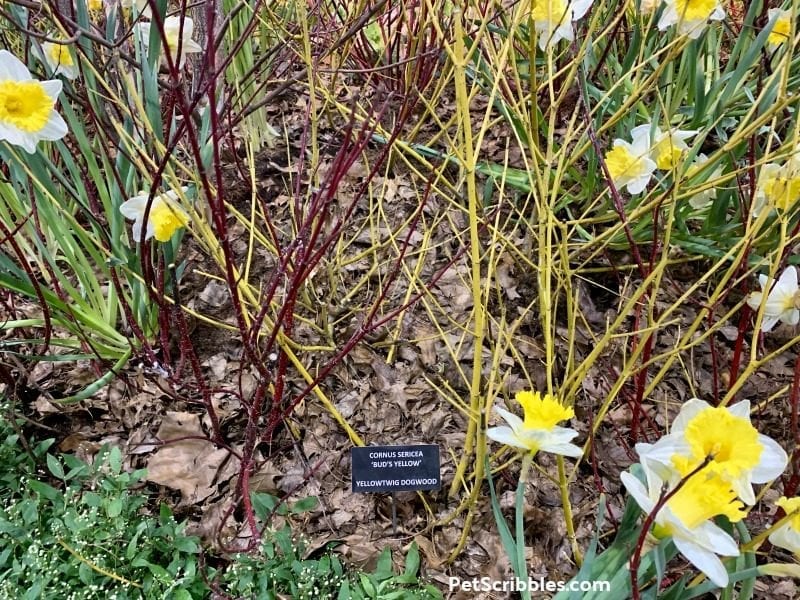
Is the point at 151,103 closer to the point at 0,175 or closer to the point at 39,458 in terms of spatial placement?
the point at 0,175

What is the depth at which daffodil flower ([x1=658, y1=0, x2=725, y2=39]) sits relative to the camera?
1164mm

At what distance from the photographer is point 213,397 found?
1.59 meters

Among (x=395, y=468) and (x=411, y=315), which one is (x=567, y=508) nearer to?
(x=395, y=468)

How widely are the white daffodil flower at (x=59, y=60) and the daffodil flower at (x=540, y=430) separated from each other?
1.28 metres

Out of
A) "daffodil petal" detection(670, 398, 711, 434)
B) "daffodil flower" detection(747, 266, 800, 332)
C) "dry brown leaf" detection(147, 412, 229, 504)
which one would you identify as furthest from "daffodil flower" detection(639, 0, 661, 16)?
"dry brown leaf" detection(147, 412, 229, 504)

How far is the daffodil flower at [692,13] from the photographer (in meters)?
1.16

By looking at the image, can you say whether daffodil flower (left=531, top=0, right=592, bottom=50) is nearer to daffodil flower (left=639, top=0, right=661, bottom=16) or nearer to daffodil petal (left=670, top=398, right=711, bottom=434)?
daffodil flower (left=639, top=0, right=661, bottom=16)

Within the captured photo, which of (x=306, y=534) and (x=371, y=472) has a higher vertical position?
(x=371, y=472)

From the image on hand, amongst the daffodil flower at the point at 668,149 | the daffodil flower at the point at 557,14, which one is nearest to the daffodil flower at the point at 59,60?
the daffodil flower at the point at 557,14

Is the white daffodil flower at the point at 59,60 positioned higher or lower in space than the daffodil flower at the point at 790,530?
higher

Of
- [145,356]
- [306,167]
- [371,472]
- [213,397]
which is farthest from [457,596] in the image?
[306,167]

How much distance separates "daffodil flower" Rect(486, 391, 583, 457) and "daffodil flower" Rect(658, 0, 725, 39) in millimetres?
852

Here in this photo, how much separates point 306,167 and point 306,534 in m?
1.31

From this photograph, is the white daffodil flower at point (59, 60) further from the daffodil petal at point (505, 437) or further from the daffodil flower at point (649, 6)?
the daffodil flower at point (649, 6)
